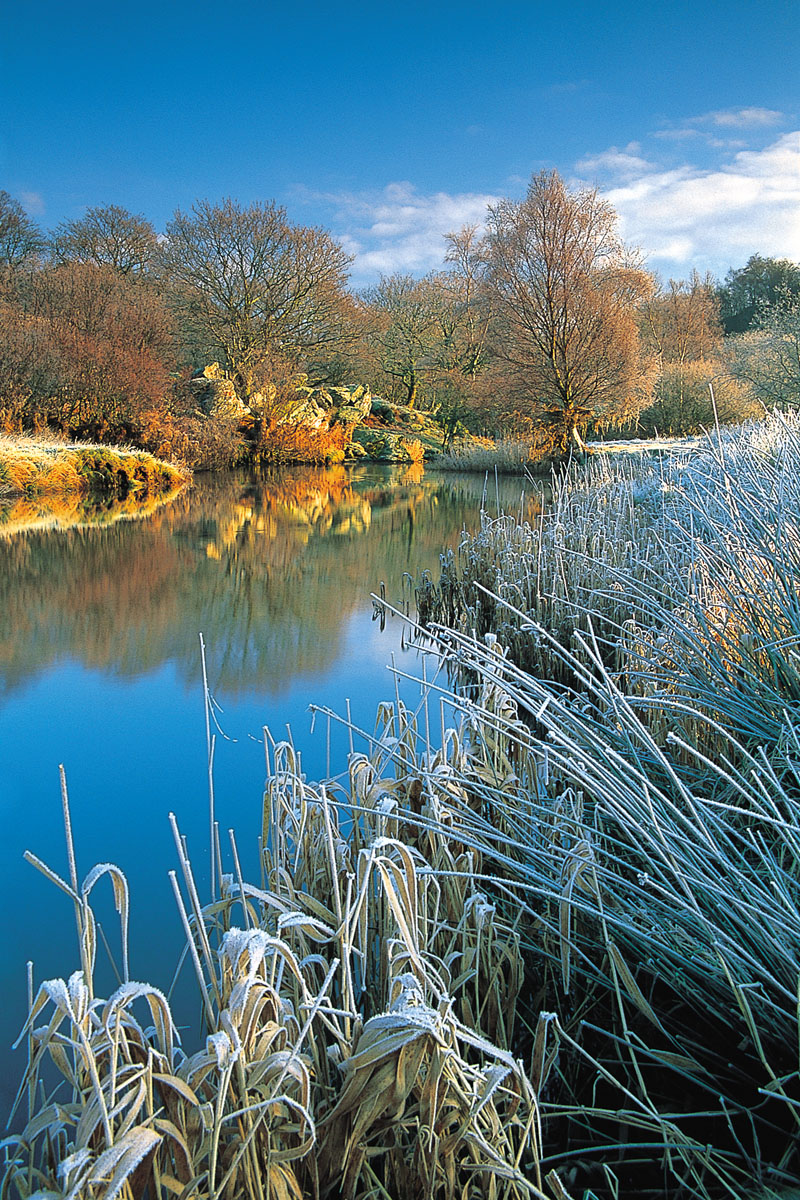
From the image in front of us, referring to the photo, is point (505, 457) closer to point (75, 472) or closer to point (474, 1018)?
point (75, 472)

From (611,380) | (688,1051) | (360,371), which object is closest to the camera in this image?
(688,1051)

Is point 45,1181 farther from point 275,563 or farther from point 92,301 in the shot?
point 92,301

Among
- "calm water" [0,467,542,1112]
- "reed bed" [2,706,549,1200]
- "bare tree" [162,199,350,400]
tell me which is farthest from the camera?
"bare tree" [162,199,350,400]

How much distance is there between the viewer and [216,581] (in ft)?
A: 24.4

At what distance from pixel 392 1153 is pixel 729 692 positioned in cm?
138

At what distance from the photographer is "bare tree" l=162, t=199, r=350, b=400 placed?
70.6 feet

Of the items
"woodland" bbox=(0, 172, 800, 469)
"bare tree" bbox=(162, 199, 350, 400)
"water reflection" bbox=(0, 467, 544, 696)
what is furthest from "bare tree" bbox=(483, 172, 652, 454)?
"bare tree" bbox=(162, 199, 350, 400)

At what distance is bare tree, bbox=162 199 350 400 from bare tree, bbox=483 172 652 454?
674 centimetres

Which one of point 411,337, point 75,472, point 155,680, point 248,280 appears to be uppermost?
point 248,280

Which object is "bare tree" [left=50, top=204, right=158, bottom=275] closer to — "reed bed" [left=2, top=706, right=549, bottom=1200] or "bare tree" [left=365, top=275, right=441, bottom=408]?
"bare tree" [left=365, top=275, right=441, bottom=408]

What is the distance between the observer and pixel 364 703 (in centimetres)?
414

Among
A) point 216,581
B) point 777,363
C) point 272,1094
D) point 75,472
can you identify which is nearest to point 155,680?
point 216,581

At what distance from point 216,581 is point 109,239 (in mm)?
21139

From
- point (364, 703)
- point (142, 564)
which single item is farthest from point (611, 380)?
point (364, 703)
